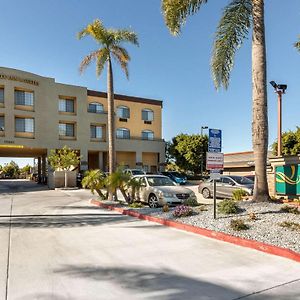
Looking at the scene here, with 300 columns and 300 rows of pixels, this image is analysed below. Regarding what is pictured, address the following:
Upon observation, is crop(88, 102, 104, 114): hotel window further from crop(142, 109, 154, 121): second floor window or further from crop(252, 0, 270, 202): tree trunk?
crop(252, 0, 270, 202): tree trunk

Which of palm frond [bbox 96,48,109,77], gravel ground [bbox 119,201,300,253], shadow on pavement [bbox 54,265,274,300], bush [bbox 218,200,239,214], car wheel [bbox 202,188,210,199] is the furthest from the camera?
car wheel [bbox 202,188,210,199]

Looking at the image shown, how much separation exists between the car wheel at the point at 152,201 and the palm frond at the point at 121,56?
9338mm

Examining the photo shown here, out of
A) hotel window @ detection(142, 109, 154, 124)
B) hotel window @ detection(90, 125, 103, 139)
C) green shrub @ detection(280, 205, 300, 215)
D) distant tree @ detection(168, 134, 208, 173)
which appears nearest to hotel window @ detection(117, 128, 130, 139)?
hotel window @ detection(90, 125, 103, 139)

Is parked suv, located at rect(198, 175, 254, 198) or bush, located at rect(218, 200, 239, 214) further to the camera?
parked suv, located at rect(198, 175, 254, 198)

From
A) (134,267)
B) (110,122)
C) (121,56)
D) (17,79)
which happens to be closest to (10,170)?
(17,79)

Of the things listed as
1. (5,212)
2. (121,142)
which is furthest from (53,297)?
(121,142)

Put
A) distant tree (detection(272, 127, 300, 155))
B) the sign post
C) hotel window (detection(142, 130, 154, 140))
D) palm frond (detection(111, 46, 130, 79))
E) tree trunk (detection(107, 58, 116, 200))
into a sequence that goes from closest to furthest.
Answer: the sign post → tree trunk (detection(107, 58, 116, 200)) → palm frond (detection(111, 46, 130, 79)) → distant tree (detection(272, 127, 300, 155)) → hotel window (detection(142, 130, 154, 140))

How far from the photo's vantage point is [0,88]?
1357 inches

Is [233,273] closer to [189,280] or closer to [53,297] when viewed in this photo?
[189,280]

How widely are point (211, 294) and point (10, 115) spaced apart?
110 ft

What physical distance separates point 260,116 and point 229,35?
140 inches

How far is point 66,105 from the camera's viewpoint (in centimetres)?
3872

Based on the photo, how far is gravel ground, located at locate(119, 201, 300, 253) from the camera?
24.6ft

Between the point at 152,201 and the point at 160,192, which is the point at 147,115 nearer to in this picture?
the point at 152,201
